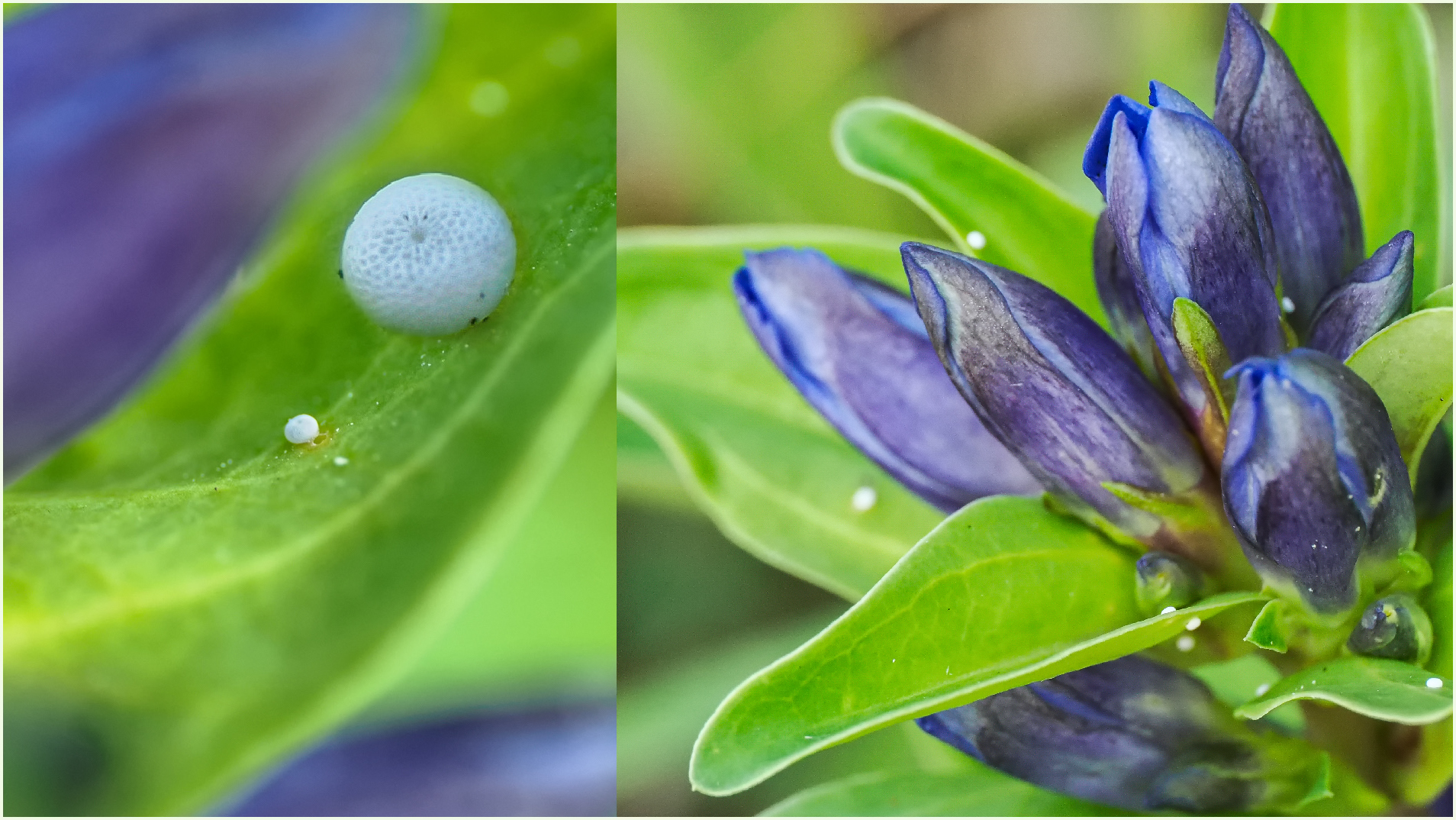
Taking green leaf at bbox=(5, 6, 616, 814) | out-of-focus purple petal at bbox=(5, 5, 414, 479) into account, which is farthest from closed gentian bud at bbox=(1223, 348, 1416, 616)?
out-of-focus purple petal at bbox=(5, 5, 414, 479)

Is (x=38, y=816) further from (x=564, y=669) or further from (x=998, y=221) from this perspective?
(x=998, y=221)

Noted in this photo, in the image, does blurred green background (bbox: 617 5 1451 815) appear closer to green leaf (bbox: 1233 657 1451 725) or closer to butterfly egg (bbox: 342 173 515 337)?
butterfly egg (bbox: 342 173 515 337)

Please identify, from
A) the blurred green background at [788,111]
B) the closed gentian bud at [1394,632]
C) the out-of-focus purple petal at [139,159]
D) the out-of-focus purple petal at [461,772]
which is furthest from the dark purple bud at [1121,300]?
the out-of-focus purple petal at [139,159]

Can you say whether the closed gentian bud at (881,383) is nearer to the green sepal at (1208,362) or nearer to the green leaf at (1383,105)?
the green sepal at (1208,362)

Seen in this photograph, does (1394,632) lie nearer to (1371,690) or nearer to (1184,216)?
(1371,690)

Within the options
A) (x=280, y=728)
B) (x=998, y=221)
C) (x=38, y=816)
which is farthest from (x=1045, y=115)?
(x=38, y=816)
